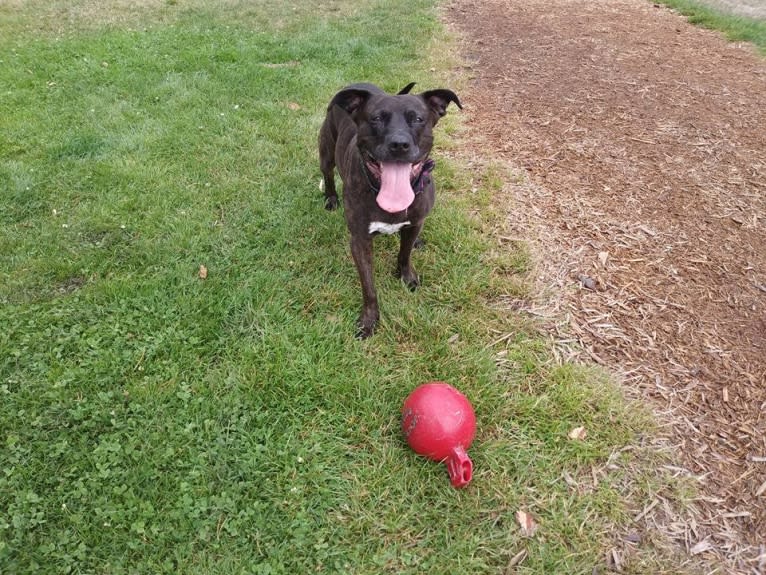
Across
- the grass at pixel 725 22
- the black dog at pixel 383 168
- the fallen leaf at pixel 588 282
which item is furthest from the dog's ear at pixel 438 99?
the grass at pixel 725 22

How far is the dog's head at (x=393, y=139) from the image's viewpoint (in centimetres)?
284

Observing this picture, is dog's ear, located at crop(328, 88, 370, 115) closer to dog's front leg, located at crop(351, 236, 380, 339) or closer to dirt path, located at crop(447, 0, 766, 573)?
dog's front leg, located at crop(351, 236, 380, 339)

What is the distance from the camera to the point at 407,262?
3.63 meters

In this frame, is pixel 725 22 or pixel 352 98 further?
pixel 725 22

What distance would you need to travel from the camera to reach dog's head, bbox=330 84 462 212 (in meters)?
2.84

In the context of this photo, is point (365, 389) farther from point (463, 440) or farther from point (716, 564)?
point (716, 564)

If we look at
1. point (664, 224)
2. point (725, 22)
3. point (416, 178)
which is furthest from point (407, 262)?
point (725, 22)

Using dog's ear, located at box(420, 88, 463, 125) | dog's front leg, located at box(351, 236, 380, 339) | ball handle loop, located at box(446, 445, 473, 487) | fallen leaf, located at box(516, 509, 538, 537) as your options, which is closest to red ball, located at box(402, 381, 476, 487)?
ball handle loop, located at box(446, 445, 473, 487)

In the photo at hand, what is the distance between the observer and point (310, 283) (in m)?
3.68

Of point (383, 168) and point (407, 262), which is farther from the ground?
point (383, 168)

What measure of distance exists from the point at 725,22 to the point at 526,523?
9.92m

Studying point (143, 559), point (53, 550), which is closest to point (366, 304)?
point (143, 559)

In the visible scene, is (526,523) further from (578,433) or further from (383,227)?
(383,227)

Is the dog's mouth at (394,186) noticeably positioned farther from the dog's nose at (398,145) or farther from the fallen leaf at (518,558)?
the fallen leaf at (518,558)
